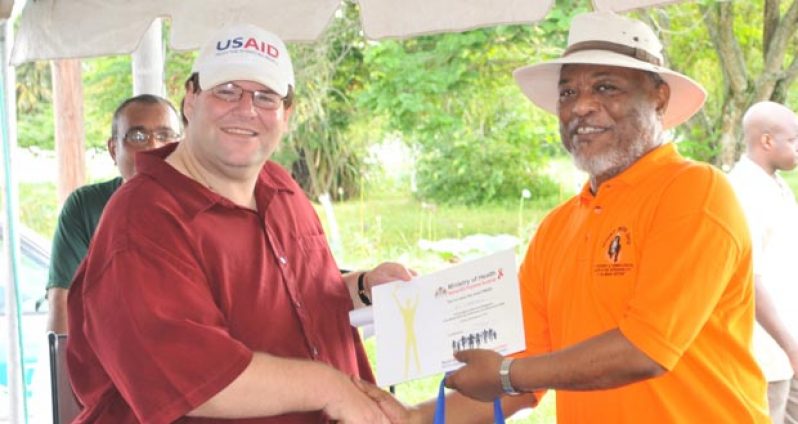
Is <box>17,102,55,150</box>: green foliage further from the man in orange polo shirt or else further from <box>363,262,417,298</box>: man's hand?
the man in orange polo shirt

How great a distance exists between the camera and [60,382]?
3.67 metres

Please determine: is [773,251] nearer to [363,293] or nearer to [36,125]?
[363,293]

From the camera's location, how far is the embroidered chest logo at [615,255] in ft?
8.16

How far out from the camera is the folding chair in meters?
3.65

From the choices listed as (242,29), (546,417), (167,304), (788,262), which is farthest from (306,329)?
(546,417)

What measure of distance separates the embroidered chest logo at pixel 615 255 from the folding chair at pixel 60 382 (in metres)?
2.05

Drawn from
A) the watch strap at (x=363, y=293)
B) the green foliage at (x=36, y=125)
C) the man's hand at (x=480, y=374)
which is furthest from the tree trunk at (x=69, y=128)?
the green foliage at (x=36, y=125)

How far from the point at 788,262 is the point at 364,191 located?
11.4 metres

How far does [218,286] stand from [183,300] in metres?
0.14

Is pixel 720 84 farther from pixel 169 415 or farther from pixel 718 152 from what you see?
pixel 169 415

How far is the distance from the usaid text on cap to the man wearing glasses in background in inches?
76.1

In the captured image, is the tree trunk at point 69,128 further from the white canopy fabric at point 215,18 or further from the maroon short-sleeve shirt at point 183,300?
the maroon short-sleeve shirt at point 183,300

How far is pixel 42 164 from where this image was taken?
65.3ft

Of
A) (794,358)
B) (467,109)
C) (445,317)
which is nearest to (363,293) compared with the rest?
(445,317)
